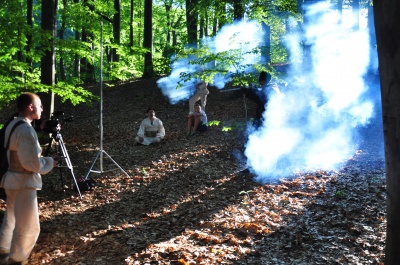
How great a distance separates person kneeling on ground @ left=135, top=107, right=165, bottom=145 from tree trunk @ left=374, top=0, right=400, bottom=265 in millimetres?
8706

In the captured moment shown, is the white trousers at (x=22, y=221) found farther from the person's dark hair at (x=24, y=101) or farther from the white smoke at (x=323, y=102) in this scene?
the white smoke at (x=323, y=102)

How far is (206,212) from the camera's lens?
620 cm

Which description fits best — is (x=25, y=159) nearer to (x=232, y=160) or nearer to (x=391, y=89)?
(x=391, y=89)

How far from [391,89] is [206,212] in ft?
12.8

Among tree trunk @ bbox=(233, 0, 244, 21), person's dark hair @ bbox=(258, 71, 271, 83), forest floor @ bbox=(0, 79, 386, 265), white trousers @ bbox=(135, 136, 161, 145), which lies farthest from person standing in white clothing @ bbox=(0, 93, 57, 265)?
tree trunk @ bbox=(233, 0, 244, 21)

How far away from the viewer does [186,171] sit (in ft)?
28.5

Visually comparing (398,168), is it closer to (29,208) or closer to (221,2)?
(29,208)

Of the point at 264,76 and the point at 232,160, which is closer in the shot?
the point at 264,76

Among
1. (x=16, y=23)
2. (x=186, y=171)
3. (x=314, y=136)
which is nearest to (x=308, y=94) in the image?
(x=314, y=136)

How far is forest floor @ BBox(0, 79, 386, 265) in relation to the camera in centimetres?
469

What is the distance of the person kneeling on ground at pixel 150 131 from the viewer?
1137 centimetres

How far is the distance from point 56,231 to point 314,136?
8.49 metres

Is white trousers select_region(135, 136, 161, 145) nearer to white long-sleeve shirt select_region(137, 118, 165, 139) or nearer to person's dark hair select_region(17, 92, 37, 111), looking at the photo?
white long-sleeve shirt select_region(137, 118, 165, 139)

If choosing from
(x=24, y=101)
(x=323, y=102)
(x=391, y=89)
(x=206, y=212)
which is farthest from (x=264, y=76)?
(x=323, y=102)
